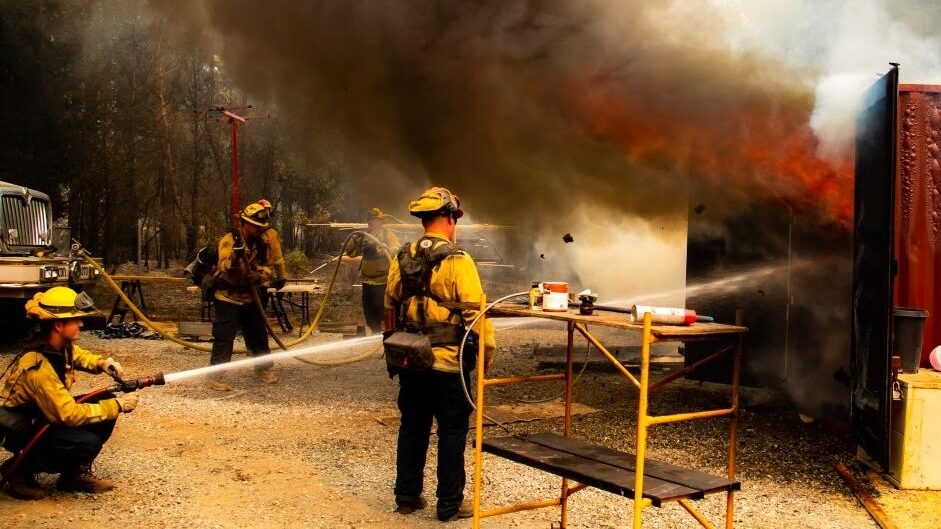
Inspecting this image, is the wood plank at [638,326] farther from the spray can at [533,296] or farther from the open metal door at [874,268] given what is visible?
the open metal door at [874,268]

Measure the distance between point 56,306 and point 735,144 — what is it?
17.9 ft

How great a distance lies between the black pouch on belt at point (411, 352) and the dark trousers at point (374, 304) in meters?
5.59

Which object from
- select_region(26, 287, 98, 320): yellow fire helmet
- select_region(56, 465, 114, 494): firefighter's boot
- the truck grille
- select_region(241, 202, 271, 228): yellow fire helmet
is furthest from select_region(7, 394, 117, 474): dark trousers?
the truck grille

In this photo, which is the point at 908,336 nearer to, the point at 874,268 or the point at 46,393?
the point at 874,268

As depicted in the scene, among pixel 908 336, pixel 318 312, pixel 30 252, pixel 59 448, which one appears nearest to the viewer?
pixel 59 448

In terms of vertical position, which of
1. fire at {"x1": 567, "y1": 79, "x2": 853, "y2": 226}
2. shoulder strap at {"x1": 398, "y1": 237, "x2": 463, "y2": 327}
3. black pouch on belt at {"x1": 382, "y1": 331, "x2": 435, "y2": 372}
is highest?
fire at {"x1": 567, "y1": 79, "x2": 853, "y2": 226}

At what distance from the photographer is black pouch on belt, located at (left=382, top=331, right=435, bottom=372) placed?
3.72m

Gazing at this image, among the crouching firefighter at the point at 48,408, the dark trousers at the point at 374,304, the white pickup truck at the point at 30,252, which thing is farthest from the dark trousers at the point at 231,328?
the white pickup truck at the point at 30,252

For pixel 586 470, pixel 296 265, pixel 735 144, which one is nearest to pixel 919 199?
pixel 735 144

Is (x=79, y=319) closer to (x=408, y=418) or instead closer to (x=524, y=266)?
(x=408, y=418)

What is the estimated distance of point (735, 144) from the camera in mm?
6484

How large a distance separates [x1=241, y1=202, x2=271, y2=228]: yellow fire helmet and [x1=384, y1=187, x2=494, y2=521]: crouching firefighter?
3.53 meters

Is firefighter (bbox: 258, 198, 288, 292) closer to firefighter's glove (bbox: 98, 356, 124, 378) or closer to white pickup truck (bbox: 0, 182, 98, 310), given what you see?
firefighter's glove (bbox: 98, 356, 124, 378)

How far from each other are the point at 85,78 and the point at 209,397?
17.1 m
